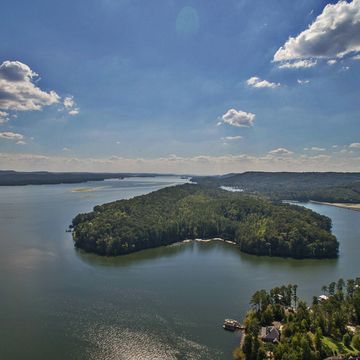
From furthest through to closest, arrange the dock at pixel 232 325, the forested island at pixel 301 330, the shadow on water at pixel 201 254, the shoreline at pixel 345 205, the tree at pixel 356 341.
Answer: the shoreline at pixel 345 205, the shadow on water at pixel 201 254, the dock at pixel 232 325, the tree at pixel 356 341, the forested island at pixel 301 330

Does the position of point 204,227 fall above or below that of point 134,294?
above

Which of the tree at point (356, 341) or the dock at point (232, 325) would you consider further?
the dock at point (232, 325)

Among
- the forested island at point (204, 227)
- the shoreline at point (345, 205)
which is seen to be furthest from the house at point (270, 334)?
the shoreline at point (345, 205)

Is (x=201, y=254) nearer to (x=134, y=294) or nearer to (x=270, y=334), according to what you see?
(x=134, y=294)

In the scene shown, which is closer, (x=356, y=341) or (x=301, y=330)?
(x=356, y=341)

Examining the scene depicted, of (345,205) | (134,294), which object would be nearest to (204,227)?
(134,294)

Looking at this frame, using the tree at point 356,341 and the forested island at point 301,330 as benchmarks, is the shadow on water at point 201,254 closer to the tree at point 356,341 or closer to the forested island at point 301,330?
the forested island at point 301,330
